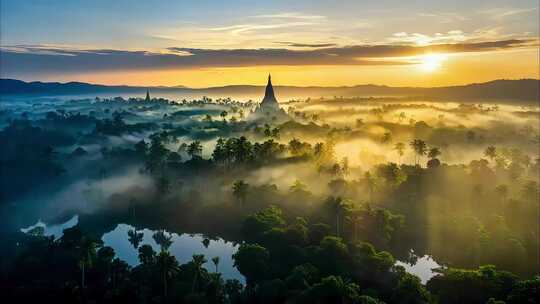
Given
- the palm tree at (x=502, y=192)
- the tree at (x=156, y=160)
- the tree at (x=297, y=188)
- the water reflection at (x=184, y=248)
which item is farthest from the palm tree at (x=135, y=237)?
the palm tree at (x=502, y=192)

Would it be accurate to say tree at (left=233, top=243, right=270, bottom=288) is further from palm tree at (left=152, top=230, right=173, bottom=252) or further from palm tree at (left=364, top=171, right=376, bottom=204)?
palm tree at (left=364, top=171, right=376, bottom=204)

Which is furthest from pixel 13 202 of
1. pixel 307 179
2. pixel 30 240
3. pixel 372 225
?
pixel 372 225

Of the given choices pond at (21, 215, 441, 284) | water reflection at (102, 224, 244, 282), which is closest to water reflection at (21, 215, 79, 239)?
pond at (21, 215, 441, 284)

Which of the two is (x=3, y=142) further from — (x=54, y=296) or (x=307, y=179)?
(x=54, y=296)

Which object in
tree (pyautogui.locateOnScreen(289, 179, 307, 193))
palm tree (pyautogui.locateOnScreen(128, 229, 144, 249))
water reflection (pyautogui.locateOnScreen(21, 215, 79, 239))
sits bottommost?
water reflection (pyautogui.locateOnScreen(21, 215, 79, 239))

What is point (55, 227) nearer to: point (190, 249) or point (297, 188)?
point (190, 249)

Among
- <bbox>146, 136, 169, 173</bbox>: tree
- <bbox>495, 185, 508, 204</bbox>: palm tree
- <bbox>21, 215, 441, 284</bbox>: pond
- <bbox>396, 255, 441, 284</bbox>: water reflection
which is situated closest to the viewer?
<bbox>396, 255, 441, 284</bbox>: water reflection

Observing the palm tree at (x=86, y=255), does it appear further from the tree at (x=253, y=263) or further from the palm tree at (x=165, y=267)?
the tree at (x=253, y=263)

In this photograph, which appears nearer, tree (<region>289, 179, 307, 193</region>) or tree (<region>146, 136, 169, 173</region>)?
tree (<region>289, 179, 307, 193</region>)
